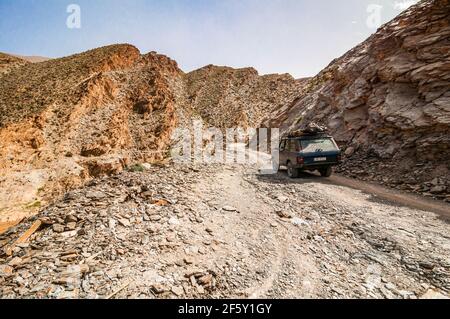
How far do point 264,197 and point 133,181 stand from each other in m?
4.51

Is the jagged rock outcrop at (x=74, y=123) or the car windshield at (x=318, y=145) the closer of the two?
the car windshield at (x=318, y=145)

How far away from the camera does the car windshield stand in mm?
11170

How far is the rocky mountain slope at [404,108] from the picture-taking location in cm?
1023

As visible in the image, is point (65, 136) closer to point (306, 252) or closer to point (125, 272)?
point (125, 272)

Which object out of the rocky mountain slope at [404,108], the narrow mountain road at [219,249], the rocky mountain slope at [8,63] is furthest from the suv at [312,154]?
the rocky mountain slope at [8,63]

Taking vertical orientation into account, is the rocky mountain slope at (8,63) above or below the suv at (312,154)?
above

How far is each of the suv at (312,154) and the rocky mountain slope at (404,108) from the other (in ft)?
6.93

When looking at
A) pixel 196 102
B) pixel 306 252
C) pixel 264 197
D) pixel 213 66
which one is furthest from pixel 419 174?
pixel 213 66

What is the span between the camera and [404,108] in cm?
1235

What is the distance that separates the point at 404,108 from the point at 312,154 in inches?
231

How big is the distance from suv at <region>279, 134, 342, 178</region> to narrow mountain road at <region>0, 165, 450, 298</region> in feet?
10.8

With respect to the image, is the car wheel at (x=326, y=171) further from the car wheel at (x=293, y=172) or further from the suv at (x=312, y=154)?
the car wheel at (x=293, y=172)

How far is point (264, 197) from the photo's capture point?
343 inches

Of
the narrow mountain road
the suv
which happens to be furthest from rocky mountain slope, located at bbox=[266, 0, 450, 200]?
the narrow mountain road
